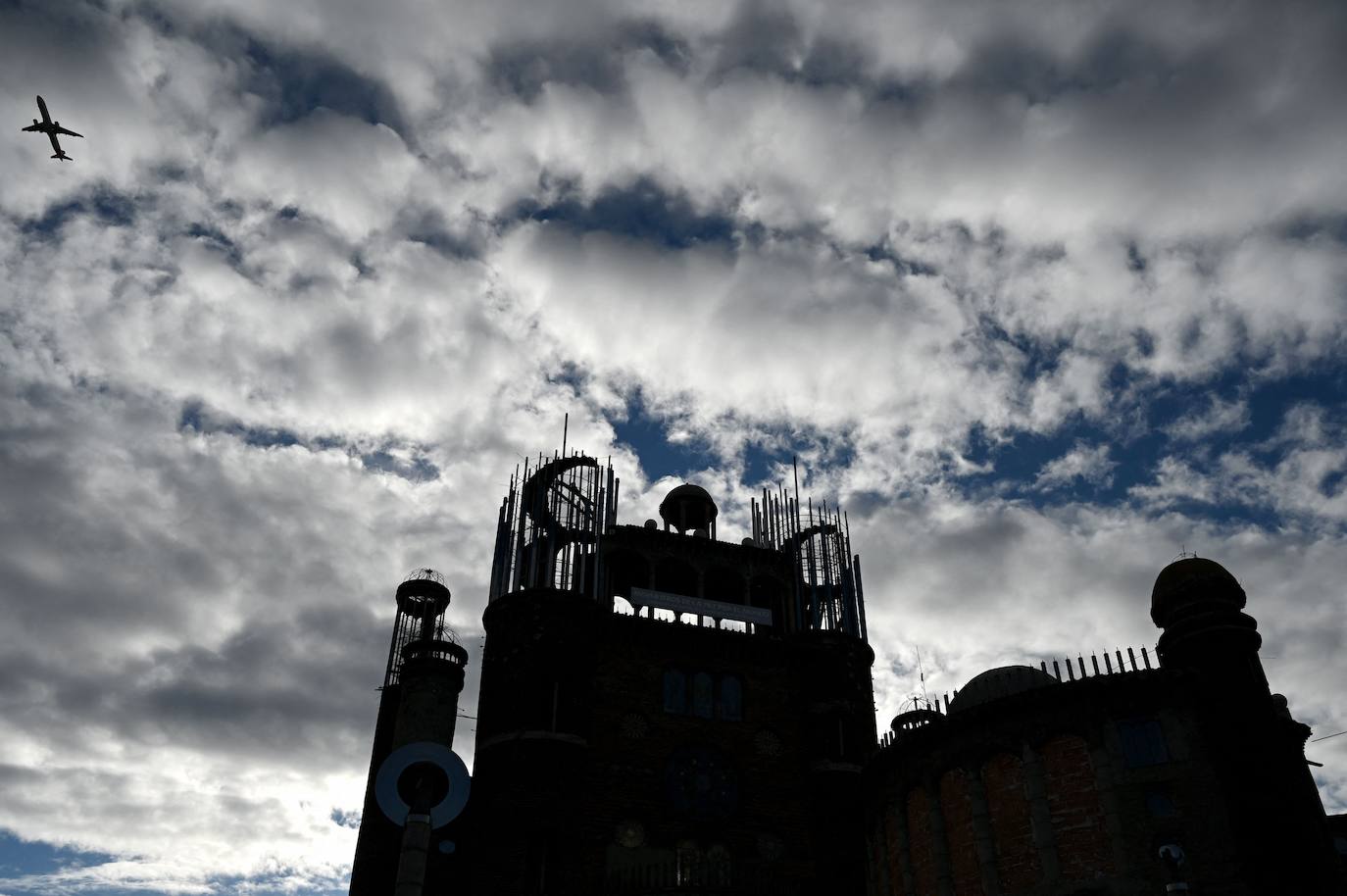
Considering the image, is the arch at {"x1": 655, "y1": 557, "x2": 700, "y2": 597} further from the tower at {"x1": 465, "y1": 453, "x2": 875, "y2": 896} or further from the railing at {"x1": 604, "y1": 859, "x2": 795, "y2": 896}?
the railing at {"x1": 604, "y1": 859, "x2": 795, "y2": 896}

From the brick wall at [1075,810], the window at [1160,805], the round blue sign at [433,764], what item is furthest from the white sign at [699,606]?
the round blue sign at [433,764]

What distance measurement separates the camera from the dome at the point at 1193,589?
1452 inches

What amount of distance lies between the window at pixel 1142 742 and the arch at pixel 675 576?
76.3 feet

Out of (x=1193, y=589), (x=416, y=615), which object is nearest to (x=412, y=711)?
(x=416, y=615)

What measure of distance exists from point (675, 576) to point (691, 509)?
533 cm

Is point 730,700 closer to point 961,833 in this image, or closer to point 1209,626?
point 961,833

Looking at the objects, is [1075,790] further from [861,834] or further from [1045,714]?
[861,834]

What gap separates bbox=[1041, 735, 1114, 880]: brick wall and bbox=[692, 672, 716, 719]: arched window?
16.0 m

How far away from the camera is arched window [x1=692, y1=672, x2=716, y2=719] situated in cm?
4725

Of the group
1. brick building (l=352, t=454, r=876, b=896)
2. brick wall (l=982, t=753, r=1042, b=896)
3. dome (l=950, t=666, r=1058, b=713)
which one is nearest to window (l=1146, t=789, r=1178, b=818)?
Result: brick wall (l=982, t=753, r=1042, b=896)

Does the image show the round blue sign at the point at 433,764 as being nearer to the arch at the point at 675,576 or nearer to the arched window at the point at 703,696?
the arched window at the point at 703,696

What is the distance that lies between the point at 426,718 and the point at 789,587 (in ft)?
71.5

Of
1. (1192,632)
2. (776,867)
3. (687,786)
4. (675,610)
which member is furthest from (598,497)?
(1192,632)

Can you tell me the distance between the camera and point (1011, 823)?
36.6 metres
